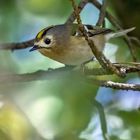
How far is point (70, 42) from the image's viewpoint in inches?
77.5

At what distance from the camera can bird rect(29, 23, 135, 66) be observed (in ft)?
6.07

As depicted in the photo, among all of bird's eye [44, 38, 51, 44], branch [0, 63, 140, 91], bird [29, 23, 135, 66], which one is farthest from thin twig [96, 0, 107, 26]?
branch [0, 63, 140, 91]

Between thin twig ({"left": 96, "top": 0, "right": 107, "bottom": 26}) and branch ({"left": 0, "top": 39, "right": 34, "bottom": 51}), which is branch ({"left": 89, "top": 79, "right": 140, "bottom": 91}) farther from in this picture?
thin twig ({"left": 96, "top": 0, "right": 107, "bottom": 26})

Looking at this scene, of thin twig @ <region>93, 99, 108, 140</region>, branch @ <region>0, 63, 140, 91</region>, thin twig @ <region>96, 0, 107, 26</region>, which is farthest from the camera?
thin twig @ <region>96, 0, 107, 26</region>

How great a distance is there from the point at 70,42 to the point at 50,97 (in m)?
0.52

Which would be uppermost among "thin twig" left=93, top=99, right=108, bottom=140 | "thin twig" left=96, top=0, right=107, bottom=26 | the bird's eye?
"thin twig" left=96, top=0, right=107, bottom=26

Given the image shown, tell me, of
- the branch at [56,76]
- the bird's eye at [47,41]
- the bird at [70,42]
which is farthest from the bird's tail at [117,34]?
the branch at [56,76]

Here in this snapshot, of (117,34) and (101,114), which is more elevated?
(117,34)

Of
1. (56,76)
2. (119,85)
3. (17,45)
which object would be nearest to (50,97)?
(56,76)

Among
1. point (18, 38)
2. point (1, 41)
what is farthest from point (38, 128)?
point (18, 38)

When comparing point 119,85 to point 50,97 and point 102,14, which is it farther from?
point 102,14

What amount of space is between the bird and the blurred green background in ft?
0.14

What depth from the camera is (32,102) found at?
1.43 m

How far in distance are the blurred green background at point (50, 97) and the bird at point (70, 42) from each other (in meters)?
0.04
